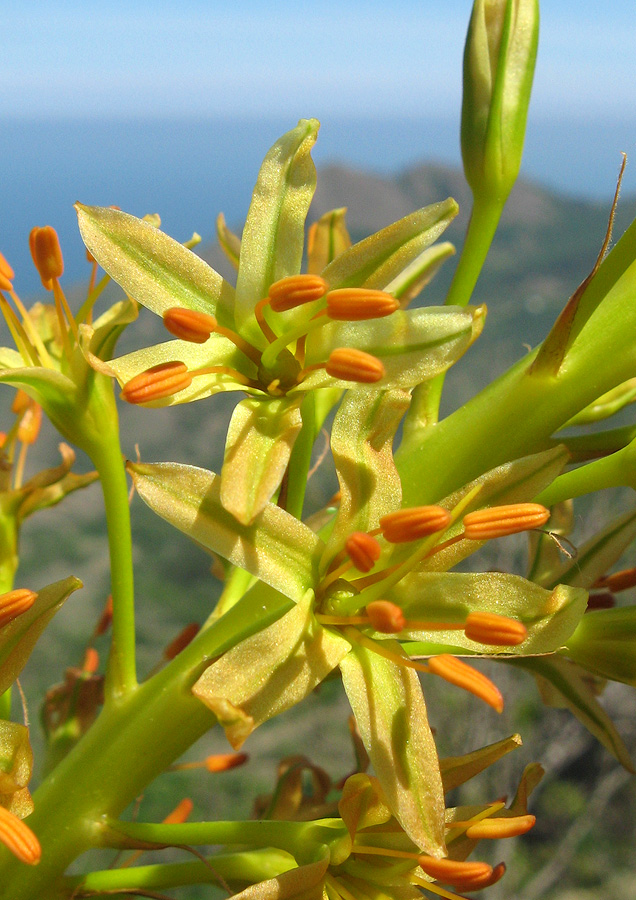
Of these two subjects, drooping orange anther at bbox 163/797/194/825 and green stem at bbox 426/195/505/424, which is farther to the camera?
drooping orange anther at bbox 163/797/194/825

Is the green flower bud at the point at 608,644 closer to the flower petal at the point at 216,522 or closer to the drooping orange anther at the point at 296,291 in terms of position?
the flower petal at the point at 216,522

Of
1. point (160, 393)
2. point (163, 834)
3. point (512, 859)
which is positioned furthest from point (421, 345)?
point (512, 859)

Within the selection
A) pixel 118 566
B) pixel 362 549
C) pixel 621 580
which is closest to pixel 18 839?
pixel 118 566

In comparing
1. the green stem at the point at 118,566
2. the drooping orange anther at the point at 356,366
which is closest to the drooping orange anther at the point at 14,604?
the green stem at the point at 118,566

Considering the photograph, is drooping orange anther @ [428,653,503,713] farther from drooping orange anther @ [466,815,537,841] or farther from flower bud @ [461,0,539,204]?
flower bud @ [461,0,539,204]

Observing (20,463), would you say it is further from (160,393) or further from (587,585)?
(587,585)

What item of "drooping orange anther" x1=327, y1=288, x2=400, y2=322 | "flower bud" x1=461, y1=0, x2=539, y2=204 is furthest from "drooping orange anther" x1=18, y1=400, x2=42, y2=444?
"flower bud" x1=461, y1=0, x2=539, y2=204

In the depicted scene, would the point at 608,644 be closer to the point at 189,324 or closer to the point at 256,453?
the point at 256,453
